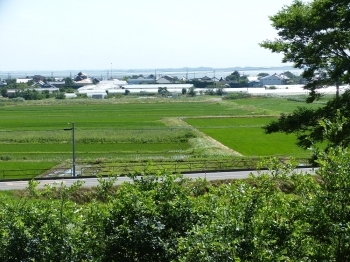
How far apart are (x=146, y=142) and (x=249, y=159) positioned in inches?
413

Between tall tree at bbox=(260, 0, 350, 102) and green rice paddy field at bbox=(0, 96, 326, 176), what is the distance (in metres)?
20.5

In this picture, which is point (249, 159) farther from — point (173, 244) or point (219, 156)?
point (173, 244)

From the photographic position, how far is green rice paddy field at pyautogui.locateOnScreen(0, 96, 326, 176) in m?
34.8

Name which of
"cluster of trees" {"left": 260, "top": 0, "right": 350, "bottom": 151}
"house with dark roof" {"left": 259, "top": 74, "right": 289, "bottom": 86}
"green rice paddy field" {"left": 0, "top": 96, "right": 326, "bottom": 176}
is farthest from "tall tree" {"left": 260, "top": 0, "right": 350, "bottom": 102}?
"house with dark roof" {"left": 259, "top": 74, "right": 289, "bottom": 86}

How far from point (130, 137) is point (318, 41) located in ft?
98.8

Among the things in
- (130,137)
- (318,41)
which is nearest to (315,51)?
(318,41)

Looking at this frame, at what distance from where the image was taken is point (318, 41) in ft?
42.1

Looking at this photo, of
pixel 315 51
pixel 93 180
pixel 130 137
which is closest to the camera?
pixel 315 51

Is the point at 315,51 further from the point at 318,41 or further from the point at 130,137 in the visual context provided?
the point at 130,137

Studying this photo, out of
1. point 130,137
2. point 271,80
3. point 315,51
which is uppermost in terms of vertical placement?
point 315,51

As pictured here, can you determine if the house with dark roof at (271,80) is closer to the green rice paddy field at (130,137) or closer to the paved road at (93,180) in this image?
the green rice paddy field at (130,137)

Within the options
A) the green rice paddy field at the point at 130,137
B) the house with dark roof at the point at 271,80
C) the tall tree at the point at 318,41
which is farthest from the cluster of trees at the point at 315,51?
the house with dark roof at the point at 271,80

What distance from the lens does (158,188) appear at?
360 inches

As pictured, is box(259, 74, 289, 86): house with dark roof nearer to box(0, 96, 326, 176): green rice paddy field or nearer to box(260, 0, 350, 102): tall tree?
box(0, 96, 326, 176): green rice paddy field
